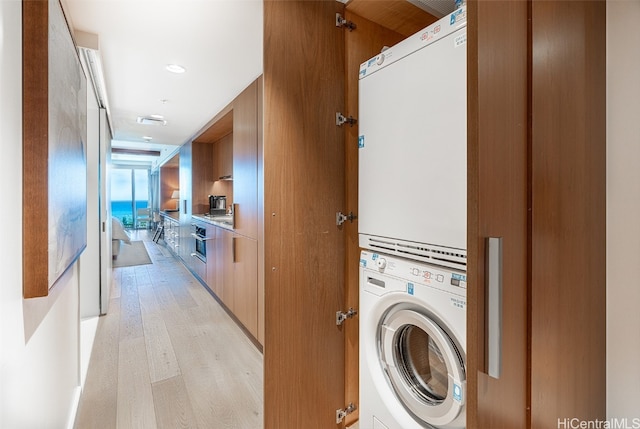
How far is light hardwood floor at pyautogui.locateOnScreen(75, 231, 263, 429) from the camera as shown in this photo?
1.83 metres

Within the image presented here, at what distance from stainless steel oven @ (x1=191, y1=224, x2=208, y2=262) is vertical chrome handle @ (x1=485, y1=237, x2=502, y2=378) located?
384 centimetres

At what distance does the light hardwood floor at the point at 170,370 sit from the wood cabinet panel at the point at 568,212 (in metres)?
1.53

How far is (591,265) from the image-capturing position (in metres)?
1.17

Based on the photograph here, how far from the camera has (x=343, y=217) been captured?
1697 millimetres

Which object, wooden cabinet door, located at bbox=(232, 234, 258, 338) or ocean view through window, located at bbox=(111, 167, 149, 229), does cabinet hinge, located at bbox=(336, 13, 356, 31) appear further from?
ocean view through window, located at bbox=(111, 167, 149, 229)

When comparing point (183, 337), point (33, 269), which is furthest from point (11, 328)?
point (183, 337)

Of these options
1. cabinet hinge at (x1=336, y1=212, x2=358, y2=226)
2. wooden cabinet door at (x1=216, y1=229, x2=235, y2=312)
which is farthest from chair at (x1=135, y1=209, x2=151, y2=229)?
cabinet hinge at (x1=336, y1=212, x2=358, y2=226)

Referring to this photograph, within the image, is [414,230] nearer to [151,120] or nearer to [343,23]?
[343,23]

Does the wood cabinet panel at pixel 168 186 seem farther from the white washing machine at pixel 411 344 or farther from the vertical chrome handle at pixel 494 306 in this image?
the vertical chrome handle at pixel 494 306

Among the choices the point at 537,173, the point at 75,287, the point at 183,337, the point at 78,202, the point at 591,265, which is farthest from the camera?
the point at 183,337

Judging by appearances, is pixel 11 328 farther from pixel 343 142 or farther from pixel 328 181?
pixel 343 142

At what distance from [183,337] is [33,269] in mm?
2309

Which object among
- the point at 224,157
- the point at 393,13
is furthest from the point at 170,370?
the point at 224,157

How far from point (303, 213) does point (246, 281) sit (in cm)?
149
